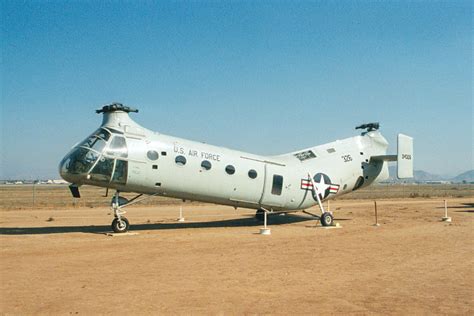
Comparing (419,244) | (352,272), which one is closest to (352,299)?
(352,272)

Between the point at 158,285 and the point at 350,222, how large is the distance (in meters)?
16.6

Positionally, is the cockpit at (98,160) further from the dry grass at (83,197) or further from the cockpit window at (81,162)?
the dry grass at (83,197)

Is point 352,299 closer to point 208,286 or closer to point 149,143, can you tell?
point 208,286

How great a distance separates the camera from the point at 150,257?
12.7 meters

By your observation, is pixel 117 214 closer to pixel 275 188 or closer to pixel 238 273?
pixel 275 188

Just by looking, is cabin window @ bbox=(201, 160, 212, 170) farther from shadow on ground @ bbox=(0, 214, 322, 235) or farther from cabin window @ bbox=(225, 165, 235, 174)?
shadow on ground @ bbox=(0, 214, 322, 235)

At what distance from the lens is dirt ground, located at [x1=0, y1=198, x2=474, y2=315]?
768 centimetres

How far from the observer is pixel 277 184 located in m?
21.4

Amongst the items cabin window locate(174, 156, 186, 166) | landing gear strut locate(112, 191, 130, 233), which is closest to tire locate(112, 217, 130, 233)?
landing gear strut locate(112, 191, 130, 233)

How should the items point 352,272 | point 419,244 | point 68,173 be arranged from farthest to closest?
1. point 68,173
2. point 419,244
3. point 352,272

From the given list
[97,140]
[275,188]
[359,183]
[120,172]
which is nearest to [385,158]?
[359,183]

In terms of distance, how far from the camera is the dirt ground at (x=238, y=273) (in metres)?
7.68

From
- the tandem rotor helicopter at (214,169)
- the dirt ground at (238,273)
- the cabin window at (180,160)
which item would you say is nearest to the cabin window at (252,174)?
the tandem rotor helicopter at (214,169)

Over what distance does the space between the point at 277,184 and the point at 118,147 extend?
8.20 m
